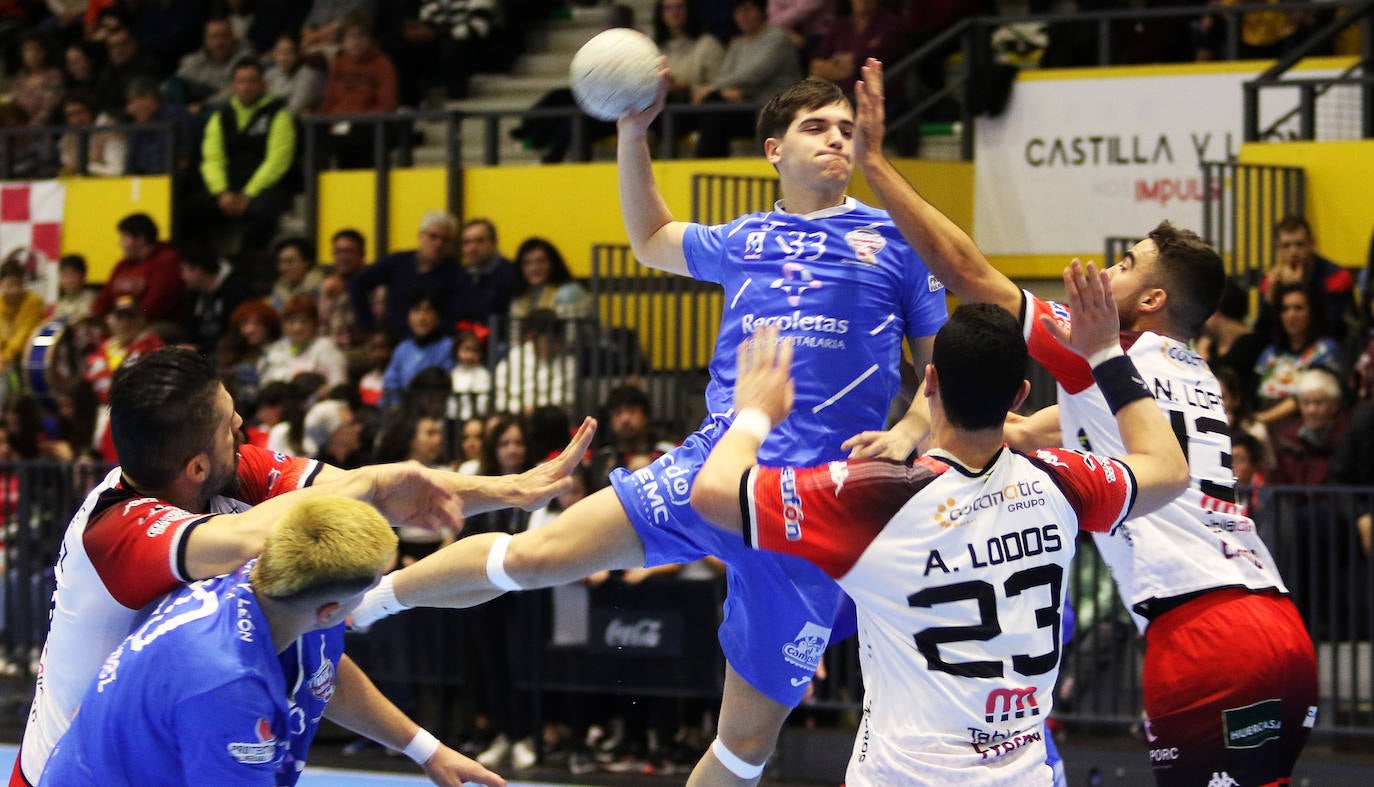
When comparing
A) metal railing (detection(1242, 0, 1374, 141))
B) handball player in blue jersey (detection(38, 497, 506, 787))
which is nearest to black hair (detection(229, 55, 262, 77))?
metal railing (detection(1242, 0, 1374, 141))

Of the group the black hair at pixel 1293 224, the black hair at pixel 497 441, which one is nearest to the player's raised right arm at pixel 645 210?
the black hair at pixel 497 441

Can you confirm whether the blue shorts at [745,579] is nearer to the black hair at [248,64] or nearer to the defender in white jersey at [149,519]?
the defender in white jersey at [149,519]

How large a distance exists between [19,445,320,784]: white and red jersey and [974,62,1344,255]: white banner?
876 cm

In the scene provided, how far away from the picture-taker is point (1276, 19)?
1205 centimetres

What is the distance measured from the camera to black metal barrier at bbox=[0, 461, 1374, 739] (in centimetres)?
839

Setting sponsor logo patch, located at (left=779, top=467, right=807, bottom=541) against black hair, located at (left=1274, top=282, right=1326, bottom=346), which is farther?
black hair, located at (left=1274, top=282, right=1326, bottom=346)

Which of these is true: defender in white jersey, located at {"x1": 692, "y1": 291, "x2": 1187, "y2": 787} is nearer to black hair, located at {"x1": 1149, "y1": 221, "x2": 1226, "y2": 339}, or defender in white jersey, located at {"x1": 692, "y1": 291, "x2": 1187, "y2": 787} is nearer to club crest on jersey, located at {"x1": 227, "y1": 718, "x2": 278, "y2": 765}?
club crest on jersey, located at {"x1": 227, "y1": 718, "x2": 278, "y2": 765}

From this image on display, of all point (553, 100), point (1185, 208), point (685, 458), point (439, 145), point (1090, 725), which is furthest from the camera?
point (439, 145)

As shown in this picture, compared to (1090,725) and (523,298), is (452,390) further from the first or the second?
(1090,725)

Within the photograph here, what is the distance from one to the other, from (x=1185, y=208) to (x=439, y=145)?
6401 mm

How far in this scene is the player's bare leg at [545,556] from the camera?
16.8 feet

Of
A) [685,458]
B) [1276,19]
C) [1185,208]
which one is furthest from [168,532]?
[1276,19]

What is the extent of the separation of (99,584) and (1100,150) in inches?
362

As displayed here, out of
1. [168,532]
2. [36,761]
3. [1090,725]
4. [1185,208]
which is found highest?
[1185,208]
